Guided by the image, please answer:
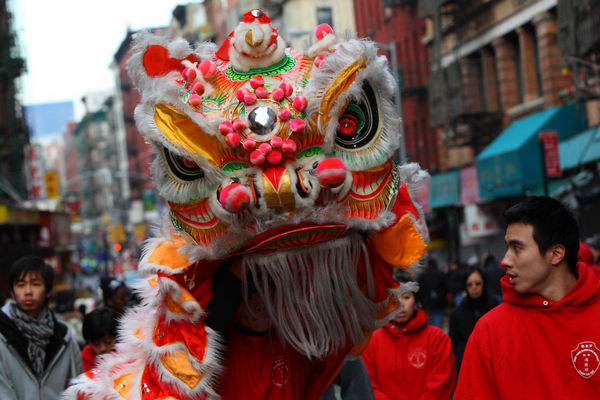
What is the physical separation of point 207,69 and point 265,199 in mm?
796

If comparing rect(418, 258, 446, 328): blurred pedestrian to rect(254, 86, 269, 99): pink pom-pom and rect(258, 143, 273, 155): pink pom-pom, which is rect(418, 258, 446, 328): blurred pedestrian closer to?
rect(254, 86, 269, 99): pink pom-pom

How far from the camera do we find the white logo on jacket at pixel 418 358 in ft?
23.0

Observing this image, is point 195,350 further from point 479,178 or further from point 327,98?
point 479,178

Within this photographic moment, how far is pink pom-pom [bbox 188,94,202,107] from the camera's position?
4.26 metres

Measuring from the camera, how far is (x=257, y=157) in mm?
3994

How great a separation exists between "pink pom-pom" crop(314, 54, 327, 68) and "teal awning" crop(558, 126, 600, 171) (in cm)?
1689

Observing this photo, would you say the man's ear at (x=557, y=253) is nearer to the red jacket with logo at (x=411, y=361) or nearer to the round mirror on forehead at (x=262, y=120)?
the round mirror on forehead at (x=262, y=120)

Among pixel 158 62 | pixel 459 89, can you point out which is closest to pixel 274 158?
pixel 158 62

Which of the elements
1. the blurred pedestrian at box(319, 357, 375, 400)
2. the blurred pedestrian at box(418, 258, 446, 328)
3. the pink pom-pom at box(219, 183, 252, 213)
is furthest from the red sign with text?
the pink pom-pom at box(219, 183, 252, 213)

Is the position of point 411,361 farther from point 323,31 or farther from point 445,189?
point 445,189

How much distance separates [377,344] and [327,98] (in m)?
3.54

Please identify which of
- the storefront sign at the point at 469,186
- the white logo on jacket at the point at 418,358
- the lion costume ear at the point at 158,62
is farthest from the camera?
→ the storefront sign at the point at 469,186

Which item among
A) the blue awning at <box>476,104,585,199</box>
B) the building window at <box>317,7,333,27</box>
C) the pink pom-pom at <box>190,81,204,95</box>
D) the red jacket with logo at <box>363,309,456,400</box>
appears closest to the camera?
the pink pom-pom at <box>190,81,204,95</box>

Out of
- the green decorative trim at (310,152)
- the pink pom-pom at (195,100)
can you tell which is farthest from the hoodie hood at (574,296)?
the pink pom-pom at (195,100)
